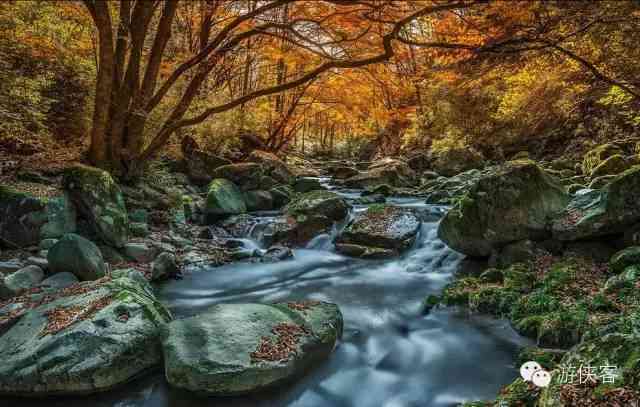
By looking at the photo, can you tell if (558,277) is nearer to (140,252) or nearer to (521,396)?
(521,396)

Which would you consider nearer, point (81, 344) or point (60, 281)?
point (81, 344)

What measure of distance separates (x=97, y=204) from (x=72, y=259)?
1.52 meters

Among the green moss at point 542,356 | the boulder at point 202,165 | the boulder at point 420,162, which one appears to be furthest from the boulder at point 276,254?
the boulder at point 420,162

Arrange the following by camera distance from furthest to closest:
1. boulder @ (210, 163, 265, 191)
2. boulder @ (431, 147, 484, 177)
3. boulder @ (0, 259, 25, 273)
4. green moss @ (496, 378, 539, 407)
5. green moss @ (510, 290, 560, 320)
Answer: boulder @ (431, 147, 484, 177) → boulder @ (210, 163, 265, 191) → boulder @ (0, 259, 25, 273) → green moss @ (510, 290, 560, 320) → green moss @ (496, 378, 539, 407)

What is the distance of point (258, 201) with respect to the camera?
11297 mm

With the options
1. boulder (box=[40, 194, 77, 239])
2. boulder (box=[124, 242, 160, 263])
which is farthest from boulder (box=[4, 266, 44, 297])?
boulder (box=[124, 242, 160, 263])

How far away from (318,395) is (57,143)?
781 cm

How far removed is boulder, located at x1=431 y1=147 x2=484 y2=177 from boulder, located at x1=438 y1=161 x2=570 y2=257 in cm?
1003

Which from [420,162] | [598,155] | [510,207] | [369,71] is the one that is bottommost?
[510,207]

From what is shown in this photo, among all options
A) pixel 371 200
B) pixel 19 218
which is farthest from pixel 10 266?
pixel 371 200

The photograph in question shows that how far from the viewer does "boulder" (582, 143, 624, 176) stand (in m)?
10.1

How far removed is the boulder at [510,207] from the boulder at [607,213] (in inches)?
12.8

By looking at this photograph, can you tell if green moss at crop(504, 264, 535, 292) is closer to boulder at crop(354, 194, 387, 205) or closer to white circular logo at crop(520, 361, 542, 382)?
white circular logo at crop(520, 361, 542, 382)

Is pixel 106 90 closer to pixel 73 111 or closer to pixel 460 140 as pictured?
pixel 73 111
